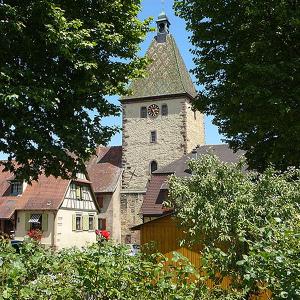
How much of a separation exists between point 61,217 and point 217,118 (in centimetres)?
2090

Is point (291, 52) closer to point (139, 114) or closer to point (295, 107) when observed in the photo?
point (295, 107)

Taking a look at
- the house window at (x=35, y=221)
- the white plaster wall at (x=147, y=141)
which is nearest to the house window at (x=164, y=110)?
the white plaster wall at (x=147, y=141)

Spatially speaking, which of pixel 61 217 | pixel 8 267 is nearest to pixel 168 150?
pixel 61 217

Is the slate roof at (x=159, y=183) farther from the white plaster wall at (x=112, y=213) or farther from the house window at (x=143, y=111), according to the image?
the house window at (x=143, y=111)

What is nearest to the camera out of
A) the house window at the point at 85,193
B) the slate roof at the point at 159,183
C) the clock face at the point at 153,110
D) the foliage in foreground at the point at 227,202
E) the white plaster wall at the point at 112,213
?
the foliage in foreground at the point at 227,202

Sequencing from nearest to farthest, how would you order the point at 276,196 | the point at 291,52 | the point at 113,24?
1. the point at 276,196
2. the point at 291,52
3. the point at 113,24

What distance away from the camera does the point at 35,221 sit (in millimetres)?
30609

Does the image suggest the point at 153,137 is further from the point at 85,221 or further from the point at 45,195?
the point at 45,195

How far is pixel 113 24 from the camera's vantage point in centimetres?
1170

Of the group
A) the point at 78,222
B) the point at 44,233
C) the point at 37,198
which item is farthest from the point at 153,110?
the point at 44,233

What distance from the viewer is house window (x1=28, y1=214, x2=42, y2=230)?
30.7m

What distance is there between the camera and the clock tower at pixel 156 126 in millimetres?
38562

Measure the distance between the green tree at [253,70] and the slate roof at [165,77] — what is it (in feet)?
89.6

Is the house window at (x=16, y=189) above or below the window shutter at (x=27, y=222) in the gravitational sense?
above
